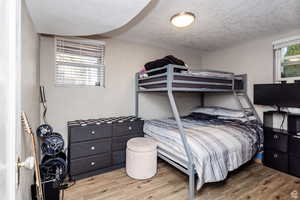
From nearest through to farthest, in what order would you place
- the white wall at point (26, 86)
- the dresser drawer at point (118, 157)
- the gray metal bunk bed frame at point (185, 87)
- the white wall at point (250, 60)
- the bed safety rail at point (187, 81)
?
1. the white wall at point (26, 86)
2. the gray metal bunk bed frame at point (185, 87)
3. the bed safety rail at point (187, 81)
4. the dresser drawer at point (118, 157)
5. the white wall at point (250, 60)

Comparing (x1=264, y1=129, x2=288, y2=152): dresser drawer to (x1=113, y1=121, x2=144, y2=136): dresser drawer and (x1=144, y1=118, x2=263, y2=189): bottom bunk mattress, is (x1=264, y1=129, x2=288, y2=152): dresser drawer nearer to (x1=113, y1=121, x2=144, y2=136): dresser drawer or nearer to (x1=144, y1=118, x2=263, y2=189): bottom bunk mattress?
(x1=144, y1=118, x2=263, y2=189): bottom bunk mattress

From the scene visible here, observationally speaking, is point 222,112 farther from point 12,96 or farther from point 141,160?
point 12,96

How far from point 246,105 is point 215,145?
5.91 ft

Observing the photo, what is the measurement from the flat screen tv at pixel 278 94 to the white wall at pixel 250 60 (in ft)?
0.81

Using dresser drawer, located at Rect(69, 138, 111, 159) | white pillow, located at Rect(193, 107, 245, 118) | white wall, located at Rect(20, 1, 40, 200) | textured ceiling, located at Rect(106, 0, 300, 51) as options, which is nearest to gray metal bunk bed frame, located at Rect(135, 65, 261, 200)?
white pillow, located at Rect(193, 107, 245, 118)

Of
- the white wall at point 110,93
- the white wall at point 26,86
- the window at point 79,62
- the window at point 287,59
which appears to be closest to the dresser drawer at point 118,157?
the white wall at point 110,93

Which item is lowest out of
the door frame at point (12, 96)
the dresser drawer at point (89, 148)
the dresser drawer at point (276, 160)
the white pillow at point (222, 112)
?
the dresser drawer at point (276, 160)

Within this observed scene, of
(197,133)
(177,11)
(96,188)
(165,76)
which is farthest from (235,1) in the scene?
(96,188)

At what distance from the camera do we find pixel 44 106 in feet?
7.73

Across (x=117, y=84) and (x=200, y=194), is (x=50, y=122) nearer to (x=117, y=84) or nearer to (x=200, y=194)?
(x=117, y=84)

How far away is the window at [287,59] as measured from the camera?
257 cm

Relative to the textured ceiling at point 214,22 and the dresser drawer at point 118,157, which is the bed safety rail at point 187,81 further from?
the dresser drawer at point 118,157

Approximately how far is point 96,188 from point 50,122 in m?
1.26

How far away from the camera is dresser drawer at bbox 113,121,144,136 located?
2.51 metres
